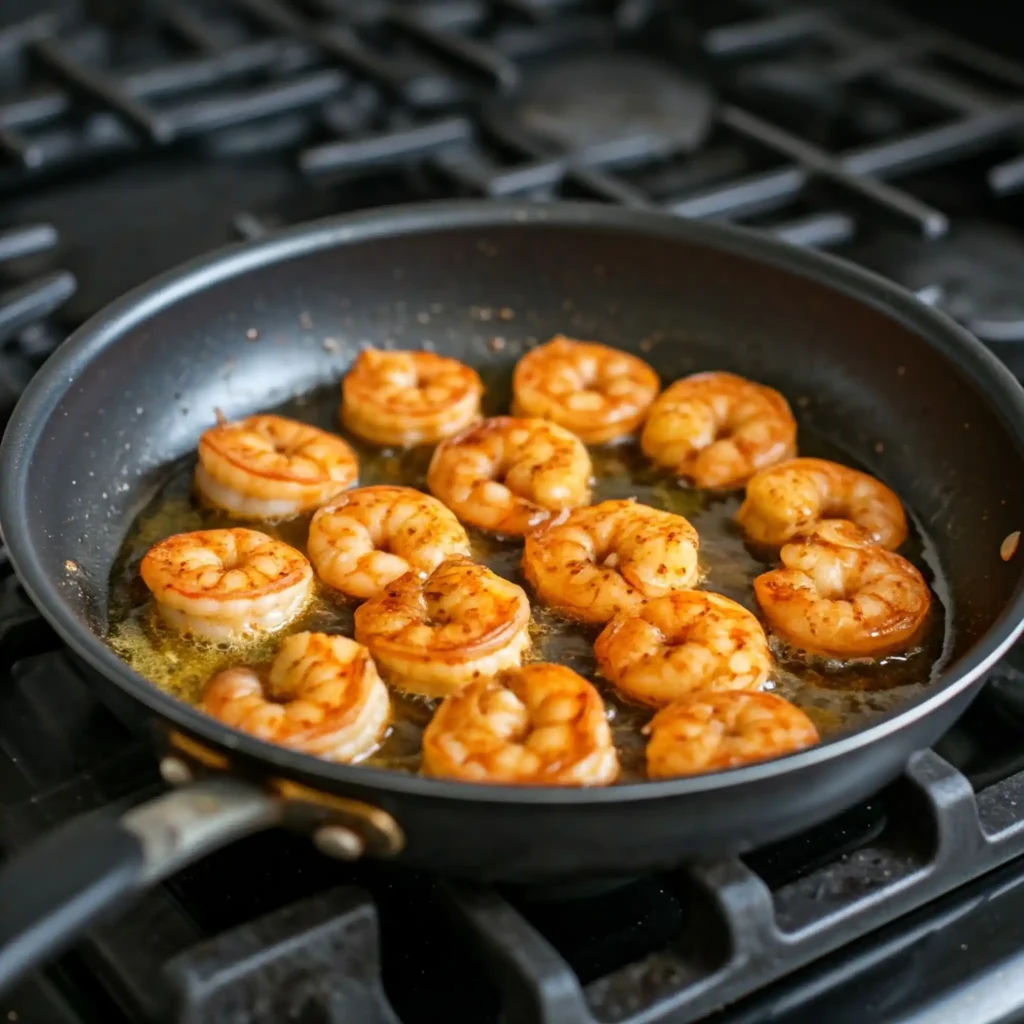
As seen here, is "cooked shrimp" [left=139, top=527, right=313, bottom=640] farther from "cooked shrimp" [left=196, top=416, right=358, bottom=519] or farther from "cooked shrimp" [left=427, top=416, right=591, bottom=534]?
"cooked shrimp" [left=427, top=416, right=591, bottom=534]

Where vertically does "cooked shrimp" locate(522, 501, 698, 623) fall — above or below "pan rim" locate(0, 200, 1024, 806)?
below

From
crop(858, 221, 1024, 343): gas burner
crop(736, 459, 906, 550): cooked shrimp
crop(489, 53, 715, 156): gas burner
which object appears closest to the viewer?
crop(736, 459, 906, 550): cooked shrimp

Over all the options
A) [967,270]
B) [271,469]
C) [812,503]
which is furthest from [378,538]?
[967,270]

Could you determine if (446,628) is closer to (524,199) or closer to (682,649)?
(682,649)

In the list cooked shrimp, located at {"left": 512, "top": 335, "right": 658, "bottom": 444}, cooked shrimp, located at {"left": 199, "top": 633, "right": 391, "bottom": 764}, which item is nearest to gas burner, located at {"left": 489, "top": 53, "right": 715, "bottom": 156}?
cooked shrimp, located at {"left": 512, "top": 335, "right": 658, "bottom": 444}

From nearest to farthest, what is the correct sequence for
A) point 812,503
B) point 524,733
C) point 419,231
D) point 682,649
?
point 524,733 → point 682,649 → point 812,503 → point 419,231

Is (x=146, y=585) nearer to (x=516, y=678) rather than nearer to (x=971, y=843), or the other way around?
(x=516, y=678)

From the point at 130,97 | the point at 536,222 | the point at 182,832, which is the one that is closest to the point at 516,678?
the point at 182,832
